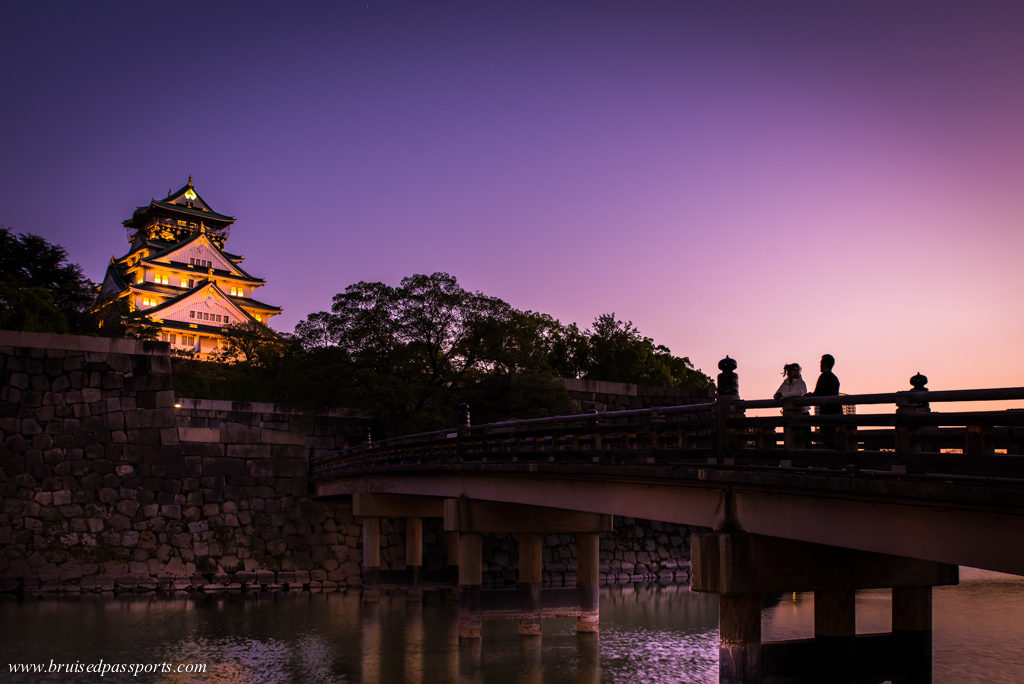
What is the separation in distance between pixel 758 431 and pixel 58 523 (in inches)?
1081

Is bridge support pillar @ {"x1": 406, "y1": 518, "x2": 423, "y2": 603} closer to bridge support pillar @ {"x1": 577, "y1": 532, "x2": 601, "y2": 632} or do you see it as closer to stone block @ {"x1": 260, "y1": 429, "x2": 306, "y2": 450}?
stone block @ {"x1": 260, "y1": 429, "x2": 306, "y2": 450}

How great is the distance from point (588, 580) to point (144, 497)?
59.9ft

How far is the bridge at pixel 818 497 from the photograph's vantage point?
904 centimetres

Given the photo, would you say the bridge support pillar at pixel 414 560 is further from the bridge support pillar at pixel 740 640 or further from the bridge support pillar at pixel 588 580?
the bridge support pillar at pixel 740 640

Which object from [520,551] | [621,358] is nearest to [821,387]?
[520,551]

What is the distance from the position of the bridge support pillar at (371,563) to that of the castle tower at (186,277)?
46.2 meters

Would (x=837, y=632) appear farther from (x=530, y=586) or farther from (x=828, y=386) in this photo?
(x=530, y=586)

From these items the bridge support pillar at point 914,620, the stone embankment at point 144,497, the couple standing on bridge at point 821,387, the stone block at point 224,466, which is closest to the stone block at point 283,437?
the stone embankment at point 144,497

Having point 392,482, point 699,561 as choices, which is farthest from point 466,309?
point 699,561

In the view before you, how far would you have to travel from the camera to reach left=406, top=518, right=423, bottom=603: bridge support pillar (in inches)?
1228

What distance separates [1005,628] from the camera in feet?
83.5

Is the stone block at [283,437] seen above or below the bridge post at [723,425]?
below

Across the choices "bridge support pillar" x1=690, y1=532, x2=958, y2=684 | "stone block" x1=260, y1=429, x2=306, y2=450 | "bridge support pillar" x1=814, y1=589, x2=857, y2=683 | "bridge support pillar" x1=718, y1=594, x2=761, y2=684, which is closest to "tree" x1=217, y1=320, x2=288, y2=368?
"stone block" x1=260, y1=429, x2=306, y2=450

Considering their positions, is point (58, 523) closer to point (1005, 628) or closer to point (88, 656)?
point (88, 656)
